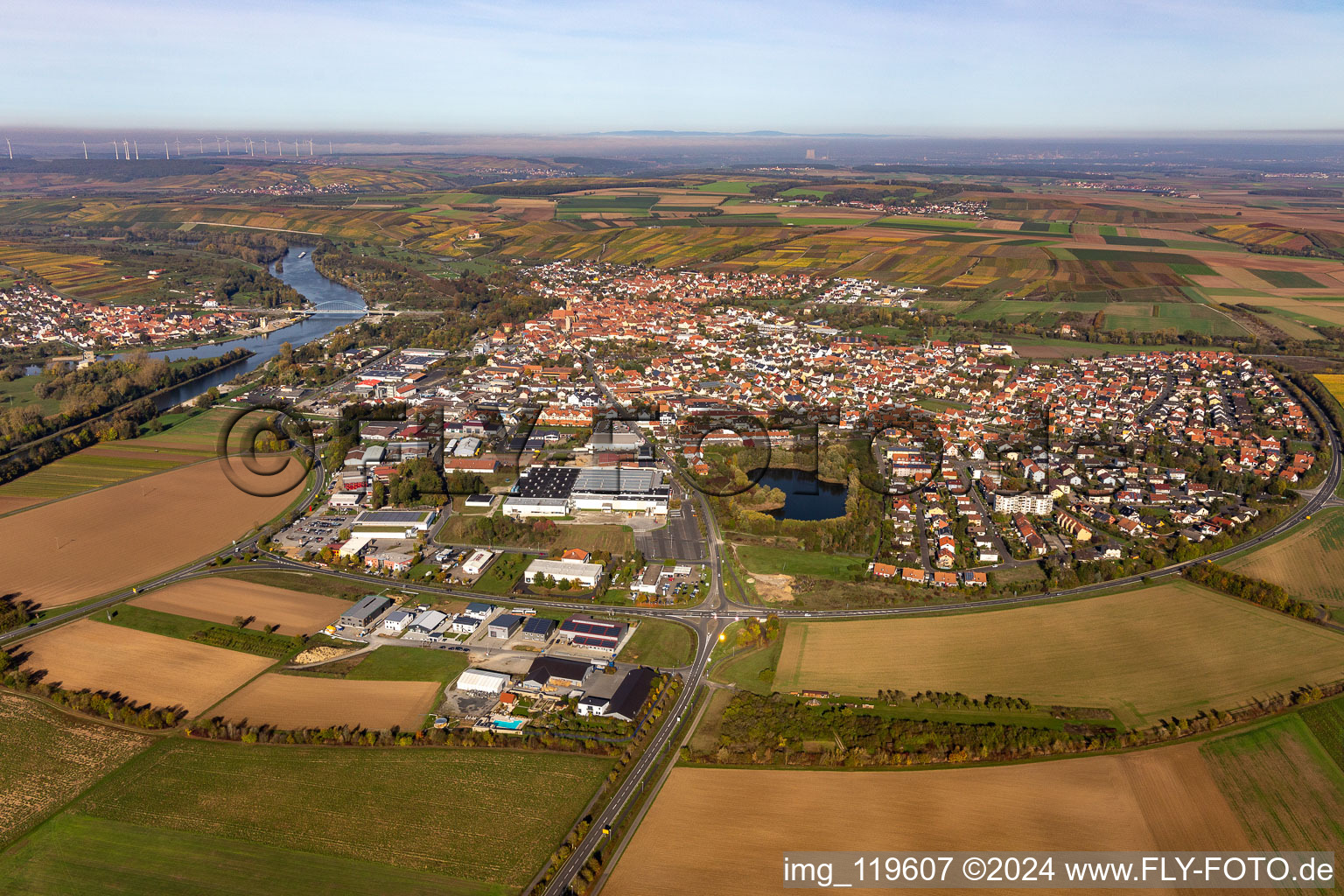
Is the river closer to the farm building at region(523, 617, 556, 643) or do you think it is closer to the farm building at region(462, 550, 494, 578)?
the farm building at region(462, 550, 494, 578)

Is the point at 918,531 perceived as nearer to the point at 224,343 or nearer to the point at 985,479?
the point at 985,479

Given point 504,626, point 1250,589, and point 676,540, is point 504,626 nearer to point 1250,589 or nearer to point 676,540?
point 676,540

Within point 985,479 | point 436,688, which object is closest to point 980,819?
point 436,688

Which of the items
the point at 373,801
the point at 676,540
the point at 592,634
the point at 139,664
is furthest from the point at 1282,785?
the point at 139,664

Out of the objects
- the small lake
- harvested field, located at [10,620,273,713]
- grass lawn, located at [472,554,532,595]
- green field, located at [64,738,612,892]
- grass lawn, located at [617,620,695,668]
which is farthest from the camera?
the small lake

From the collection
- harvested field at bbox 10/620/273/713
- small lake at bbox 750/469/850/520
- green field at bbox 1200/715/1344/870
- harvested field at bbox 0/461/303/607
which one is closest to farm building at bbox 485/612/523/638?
harvested field at bbox 10/620/273/713

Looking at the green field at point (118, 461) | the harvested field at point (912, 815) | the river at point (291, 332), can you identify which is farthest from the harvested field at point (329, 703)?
the river at point (291, 332)
